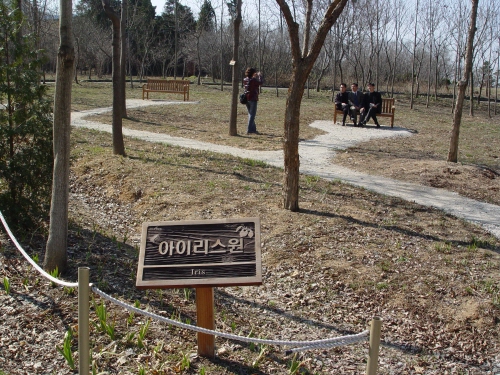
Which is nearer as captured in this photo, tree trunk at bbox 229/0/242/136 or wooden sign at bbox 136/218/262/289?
wooden sign at bbox 136/218/262/289

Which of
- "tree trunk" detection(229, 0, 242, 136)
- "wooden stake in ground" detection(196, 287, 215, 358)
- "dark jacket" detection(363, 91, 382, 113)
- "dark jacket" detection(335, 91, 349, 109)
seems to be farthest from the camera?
"dark jacket" detection(335, 91, 349, 109)

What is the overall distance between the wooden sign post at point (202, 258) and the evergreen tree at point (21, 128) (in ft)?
9.31

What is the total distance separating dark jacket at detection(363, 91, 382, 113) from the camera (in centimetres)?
1731

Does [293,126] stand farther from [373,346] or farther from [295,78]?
[373,346]

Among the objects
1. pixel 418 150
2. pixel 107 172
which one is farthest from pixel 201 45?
pixel 107 172

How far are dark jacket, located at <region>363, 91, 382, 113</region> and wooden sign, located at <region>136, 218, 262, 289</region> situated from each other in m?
14.1

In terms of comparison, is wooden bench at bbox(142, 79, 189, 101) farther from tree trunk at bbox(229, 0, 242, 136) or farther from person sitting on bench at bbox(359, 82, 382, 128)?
tree trunk at bbox(229, 0, 242, 136)

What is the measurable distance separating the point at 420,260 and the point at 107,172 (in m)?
5.79

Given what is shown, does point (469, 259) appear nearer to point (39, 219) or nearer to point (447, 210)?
point (447, 210)

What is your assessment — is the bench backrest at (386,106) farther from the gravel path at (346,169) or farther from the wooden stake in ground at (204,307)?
the wooden stake in ground at (204,307)

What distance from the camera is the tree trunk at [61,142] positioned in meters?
4.86

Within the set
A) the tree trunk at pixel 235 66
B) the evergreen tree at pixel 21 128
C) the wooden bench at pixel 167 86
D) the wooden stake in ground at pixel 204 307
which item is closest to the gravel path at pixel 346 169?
the tree trunk at pixel 235 66

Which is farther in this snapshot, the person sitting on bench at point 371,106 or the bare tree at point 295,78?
the person sitting on bench at point 371,106

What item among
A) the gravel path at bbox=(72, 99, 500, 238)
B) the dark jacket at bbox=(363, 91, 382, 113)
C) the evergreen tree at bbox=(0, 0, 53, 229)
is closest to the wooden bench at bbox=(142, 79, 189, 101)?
the gravel path at bbox=(72, 99, 500, 238)
